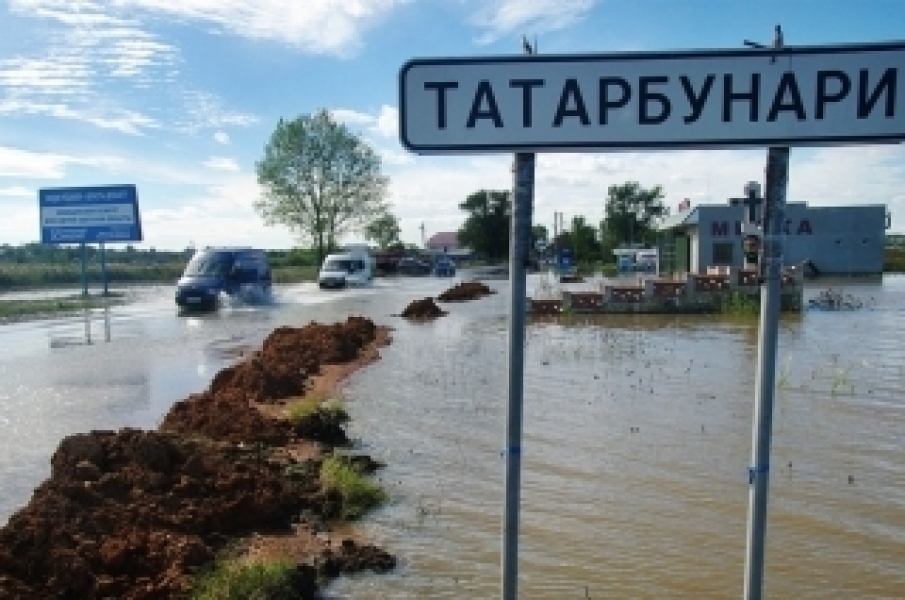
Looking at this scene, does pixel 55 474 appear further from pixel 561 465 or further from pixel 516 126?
pixel 516 126

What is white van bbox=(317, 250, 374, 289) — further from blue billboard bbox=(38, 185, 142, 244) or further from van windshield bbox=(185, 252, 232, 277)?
van windshield bbox=(185, 252, 232, 277)

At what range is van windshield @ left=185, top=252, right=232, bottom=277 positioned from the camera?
1161 inches

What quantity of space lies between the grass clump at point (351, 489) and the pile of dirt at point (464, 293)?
2546 cm

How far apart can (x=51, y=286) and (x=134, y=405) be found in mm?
42792

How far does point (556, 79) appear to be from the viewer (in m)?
2.21

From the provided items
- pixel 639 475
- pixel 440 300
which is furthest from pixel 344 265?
→ pixel 639 475

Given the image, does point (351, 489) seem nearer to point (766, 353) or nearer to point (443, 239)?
point (766, 353)

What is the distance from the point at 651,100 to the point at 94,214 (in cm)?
3630

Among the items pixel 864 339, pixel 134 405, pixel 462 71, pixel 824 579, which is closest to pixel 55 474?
pixel 134 405

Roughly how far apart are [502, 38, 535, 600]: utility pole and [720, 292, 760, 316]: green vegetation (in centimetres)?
2205

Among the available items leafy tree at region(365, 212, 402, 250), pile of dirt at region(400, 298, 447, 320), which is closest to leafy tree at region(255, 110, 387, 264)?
leafy tree at region(365, 212, 402, 250)

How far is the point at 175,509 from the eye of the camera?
571 centimetres

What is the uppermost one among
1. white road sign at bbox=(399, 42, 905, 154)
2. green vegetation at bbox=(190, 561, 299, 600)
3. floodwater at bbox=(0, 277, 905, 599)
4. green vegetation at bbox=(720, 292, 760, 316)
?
white road sign at bbox=(399, 42, 905, 154)

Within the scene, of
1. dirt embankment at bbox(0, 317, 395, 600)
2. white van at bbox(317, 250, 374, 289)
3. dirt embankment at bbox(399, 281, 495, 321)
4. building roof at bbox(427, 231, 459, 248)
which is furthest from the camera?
building roof at bbox(427, 231, 459, 248)
